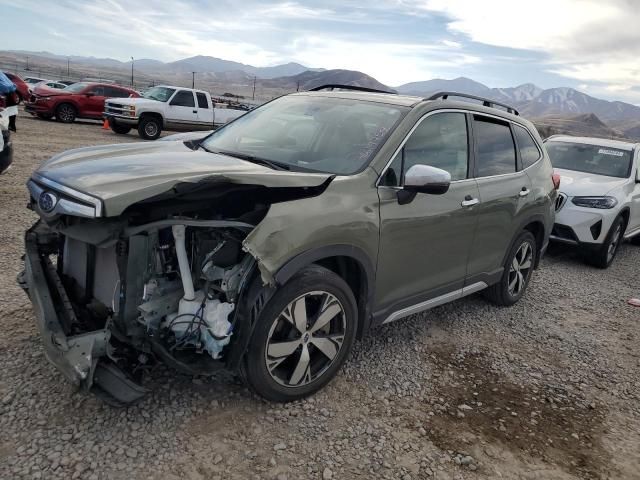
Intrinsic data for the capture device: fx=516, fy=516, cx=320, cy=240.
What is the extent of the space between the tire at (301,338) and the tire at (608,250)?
216 inches

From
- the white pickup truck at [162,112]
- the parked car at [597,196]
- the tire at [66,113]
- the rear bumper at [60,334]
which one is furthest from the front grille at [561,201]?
the tire at [66,113]

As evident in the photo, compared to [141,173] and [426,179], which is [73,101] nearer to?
[141,173]

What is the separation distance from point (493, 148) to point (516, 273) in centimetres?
142

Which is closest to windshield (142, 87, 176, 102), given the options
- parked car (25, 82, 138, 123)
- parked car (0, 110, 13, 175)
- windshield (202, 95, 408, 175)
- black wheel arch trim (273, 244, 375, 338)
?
parked car (25, 82, 138, 123)

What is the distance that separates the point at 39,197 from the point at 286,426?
1883mm

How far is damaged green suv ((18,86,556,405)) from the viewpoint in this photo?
263 centimetres

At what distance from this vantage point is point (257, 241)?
8.85 ft

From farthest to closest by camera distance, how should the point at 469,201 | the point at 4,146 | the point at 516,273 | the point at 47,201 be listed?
the point at 4,146 < the point at 516,273 < the point at 469,201 < the point at 47,201

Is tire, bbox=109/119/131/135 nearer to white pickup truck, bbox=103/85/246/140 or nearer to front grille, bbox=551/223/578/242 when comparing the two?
white pickup truck, bbox=103/85/246/140

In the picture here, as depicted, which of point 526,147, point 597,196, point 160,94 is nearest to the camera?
point 526,147

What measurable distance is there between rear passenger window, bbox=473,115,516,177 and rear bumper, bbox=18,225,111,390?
3.17m

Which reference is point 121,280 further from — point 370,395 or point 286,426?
point 370,395

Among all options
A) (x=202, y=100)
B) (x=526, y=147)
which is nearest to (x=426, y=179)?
(x=526, y=147)

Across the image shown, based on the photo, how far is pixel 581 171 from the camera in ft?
27.2
